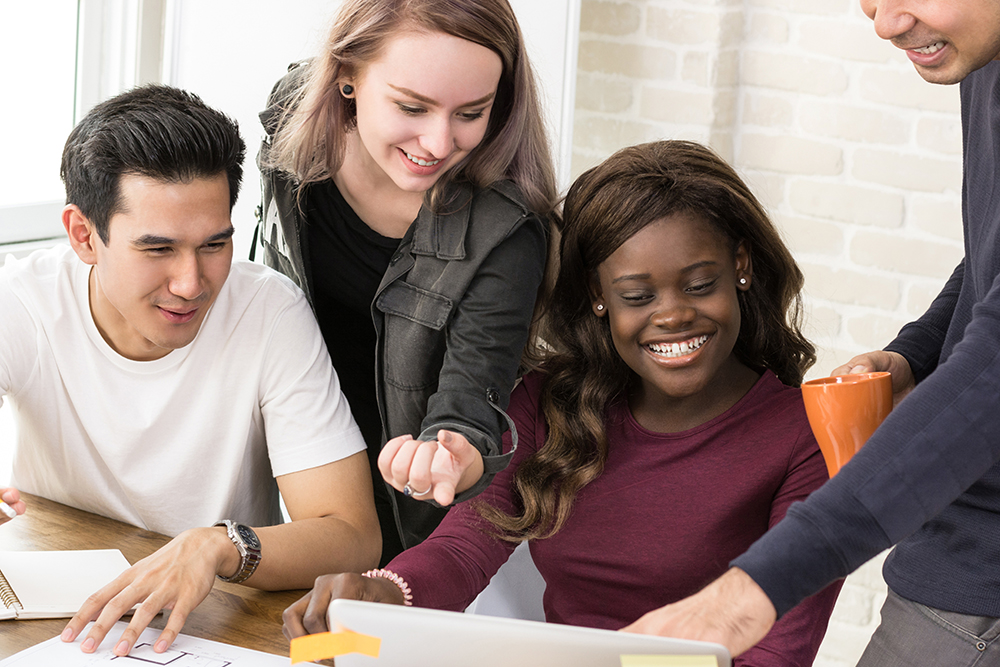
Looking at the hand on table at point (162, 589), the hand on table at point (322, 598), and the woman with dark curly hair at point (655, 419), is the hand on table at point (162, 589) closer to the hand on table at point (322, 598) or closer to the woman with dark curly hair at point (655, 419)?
the hand on table at point (322, 598)

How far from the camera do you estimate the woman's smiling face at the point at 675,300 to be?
138 centimetres

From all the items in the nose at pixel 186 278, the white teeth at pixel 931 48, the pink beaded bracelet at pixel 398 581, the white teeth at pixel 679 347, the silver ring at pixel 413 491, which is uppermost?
the white teeth at pixel 931 48

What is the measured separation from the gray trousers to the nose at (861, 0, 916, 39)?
0.63m

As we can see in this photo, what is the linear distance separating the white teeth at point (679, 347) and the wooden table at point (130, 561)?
1.88 ft

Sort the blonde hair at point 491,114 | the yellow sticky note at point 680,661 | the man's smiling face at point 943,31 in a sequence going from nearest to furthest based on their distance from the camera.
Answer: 1. the yellow sticky note at point 680,661
2. the man's smiling face at point 943,31
3. the blonde hair at point 491,114

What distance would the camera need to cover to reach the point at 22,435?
5.16 ft

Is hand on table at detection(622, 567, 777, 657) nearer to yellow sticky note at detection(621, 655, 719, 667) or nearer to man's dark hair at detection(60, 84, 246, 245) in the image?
yellow sticky note at detection(621, 655, 719, 667)

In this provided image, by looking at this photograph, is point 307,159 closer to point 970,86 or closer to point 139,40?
point 970,86

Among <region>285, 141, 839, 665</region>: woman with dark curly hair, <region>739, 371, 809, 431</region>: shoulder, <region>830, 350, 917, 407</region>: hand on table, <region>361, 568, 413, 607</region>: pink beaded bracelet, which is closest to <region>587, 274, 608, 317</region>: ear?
<region>285, 141, 839, 665</region>: woman with dark curly hair

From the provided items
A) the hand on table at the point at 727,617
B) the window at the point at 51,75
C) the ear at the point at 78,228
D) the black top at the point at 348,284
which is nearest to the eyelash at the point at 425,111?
the black top at the point at 348,284

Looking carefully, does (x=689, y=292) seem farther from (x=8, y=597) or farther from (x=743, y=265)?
(x=8, y=597)

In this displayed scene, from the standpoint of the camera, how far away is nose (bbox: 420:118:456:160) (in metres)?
1.37

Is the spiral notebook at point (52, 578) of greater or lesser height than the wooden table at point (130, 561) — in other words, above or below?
above

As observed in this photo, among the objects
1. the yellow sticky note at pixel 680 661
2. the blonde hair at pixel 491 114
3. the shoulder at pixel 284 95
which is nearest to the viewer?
the yellow sticky note at pixel 680 661
